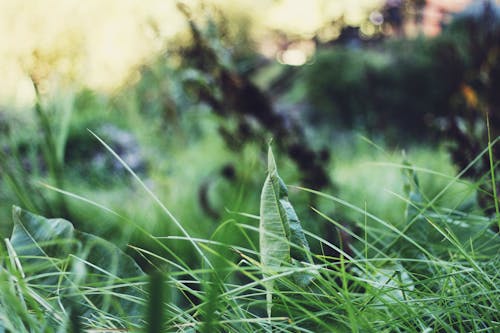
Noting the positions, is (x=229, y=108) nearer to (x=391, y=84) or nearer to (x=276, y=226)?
(x=276, y=226)

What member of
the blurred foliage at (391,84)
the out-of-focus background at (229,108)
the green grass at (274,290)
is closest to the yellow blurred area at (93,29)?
the out-of-focus background at (229,108)

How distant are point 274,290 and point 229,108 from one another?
1.05 m

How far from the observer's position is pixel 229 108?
1.46 metres

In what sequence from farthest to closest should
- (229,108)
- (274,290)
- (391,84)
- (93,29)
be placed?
(391,84), (93,29), (229,108), (274,290)

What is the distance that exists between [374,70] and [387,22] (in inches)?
58.2

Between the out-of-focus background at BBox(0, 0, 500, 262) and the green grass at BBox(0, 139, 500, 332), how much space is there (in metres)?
0.06

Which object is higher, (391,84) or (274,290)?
(274,290)

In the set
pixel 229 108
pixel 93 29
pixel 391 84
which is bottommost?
pixel 391 84

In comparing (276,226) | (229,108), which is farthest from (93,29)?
(276,226)

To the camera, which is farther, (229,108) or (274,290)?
(229,108)

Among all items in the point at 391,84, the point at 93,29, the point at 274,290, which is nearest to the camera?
the point at 274,290

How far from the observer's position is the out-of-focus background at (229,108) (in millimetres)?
1129

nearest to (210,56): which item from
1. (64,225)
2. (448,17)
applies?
(64,225)

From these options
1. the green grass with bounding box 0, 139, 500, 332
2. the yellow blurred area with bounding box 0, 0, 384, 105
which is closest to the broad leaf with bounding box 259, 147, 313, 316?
the green grass with bounding box 0, 139, 500, 332
